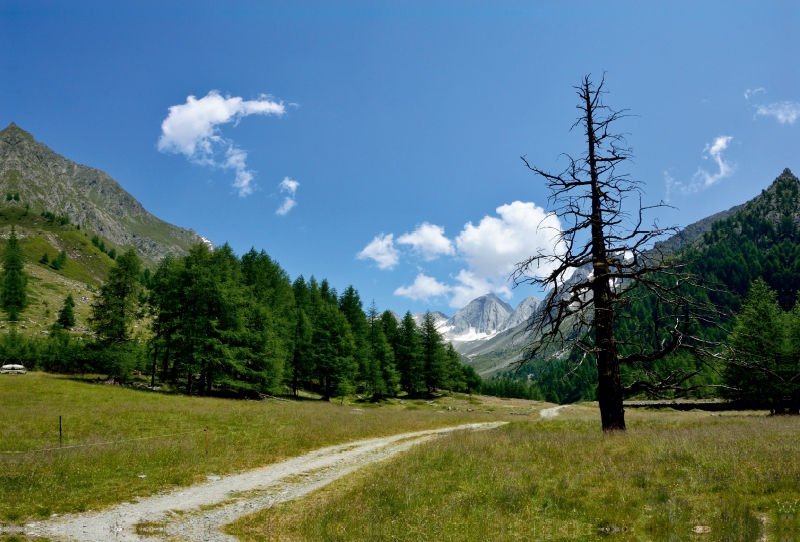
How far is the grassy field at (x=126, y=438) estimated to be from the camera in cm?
1261

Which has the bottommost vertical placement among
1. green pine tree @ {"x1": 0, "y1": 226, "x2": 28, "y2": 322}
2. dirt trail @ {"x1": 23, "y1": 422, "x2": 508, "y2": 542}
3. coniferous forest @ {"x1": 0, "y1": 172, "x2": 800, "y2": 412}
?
dirt trail @ {"x1": 23, "y1": 422, "x2": 508, "y2": 542}

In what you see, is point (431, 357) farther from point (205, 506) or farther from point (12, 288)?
point (12, 288)

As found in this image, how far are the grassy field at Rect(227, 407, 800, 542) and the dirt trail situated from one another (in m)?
0.91

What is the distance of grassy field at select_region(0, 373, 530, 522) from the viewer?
496 inches

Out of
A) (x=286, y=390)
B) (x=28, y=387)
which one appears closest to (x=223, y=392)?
(x=286, y=390)

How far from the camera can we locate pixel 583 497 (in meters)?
9.53

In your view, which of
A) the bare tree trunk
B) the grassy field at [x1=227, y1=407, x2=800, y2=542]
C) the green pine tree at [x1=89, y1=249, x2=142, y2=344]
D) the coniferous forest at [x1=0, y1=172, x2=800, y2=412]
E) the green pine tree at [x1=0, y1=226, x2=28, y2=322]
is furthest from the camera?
the green pine tree at [x1=0, y1=226, x2=28, y2=322]

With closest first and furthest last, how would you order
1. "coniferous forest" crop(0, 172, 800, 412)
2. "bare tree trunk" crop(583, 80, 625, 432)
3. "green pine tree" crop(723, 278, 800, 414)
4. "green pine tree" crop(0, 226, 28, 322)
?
"bare tree trunk" crop(583, 80, 625, 432), "green pine tree" crop(723, 278, 800, 414), "coniferous forest" crop(0, 172, 800, 412), "green pine tree" crop(0, 226, 28, 322)

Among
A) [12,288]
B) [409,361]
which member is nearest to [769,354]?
[409,361]

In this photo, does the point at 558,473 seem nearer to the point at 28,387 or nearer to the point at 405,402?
the point at 28,387

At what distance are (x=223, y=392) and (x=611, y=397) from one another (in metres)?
42.0

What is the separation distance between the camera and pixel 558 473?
37.8ft

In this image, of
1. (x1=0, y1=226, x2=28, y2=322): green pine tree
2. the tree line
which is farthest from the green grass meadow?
(x1=0, y1=226, x2=28, y2=322): green pine tree

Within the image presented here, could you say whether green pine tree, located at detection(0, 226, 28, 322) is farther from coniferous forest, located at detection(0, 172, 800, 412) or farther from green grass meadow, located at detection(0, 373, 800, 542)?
green grass meadow, located at detection(0, 373, 800, 542)
